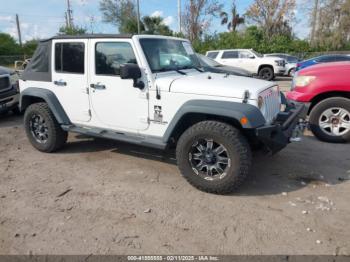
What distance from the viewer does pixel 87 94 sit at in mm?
4664

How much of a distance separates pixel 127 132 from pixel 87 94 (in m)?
0.87

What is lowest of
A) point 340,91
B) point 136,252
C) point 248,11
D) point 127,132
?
point 136,252

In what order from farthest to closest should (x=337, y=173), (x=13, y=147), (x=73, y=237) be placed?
(x=13, y=147)
(x=337, y=173)
(x=73, y=237)

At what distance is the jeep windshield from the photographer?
4195 mm

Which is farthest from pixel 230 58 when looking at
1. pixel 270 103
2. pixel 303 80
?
pixel 270 103

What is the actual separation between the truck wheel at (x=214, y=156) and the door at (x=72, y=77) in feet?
5.93

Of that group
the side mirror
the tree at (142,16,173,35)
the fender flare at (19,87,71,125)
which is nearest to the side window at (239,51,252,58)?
the fender flare at (19,87,71,125)

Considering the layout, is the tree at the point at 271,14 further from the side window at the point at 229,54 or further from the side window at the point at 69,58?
the side window at the point at 69,58

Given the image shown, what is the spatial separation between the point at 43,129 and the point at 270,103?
Answer: 3631 millimetres

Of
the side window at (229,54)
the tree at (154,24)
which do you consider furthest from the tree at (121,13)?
the side window at (229,54)

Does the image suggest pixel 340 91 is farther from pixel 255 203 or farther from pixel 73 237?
pixel 73 237

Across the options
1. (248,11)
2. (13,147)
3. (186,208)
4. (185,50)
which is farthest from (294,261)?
(248,11)

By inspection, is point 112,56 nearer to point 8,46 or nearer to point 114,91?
point 114,91

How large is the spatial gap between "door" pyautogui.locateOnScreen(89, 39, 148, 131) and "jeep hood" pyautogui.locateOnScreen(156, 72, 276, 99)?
35cm
